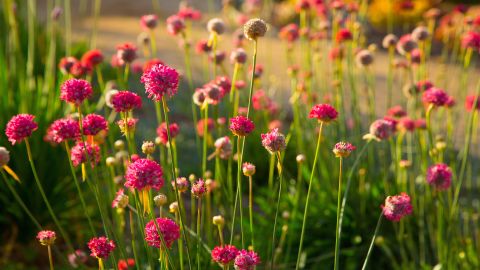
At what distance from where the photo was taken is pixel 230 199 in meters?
2.55

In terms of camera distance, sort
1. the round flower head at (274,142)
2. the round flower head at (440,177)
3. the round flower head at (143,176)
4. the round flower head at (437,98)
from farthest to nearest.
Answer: the round flower head at (437,98), the round flower head at (440,177), the round flower head at (274,142), the round flower head at (143,176)

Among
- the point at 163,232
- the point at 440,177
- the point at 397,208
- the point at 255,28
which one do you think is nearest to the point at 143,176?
the point at 163,232

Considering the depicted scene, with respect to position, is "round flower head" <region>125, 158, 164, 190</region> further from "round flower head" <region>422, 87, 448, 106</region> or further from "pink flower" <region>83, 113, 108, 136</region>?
"round flower head" <region>422, 87, 448, 106</region>

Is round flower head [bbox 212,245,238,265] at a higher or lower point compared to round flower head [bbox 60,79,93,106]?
lower

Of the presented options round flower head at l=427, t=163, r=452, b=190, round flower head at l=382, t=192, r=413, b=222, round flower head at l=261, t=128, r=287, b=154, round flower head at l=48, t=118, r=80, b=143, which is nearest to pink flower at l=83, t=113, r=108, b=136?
round flower head at l=48, t=118, r=80, b=143

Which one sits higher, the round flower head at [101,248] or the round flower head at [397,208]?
the round flower head at [397,208]

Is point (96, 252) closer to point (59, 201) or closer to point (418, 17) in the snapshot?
point (59, 201)

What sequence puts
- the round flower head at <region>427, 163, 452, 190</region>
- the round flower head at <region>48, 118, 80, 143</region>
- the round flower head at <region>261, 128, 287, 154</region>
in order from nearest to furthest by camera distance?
the round flower head at <region>261, 128, 287, 154</region>, the round flower head at <region>48, 118, 80, 143</region>, the round flower head at <region>427, 163, 452, 190</region>

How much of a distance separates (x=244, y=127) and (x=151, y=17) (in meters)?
1.33

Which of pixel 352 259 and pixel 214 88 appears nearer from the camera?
pixel 214 88

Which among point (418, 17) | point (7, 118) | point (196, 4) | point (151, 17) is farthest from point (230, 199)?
point (196, 4)

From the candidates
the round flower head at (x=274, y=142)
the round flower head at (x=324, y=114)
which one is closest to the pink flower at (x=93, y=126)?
the round flower head at (x=274, y=142)

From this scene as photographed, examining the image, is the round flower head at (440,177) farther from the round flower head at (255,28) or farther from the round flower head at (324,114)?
the round flower head at (255,28)

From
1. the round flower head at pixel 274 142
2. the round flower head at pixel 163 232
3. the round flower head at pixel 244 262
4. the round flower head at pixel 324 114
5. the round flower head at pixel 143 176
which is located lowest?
the round flower head at pixel 244 262
